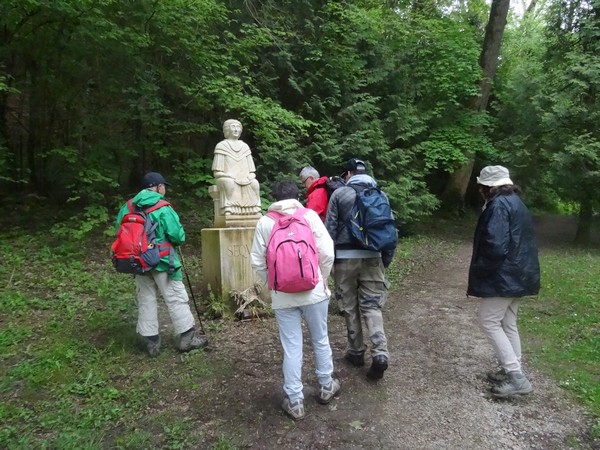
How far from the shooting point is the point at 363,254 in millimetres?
3766

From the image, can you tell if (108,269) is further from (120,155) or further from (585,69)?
(585,69)

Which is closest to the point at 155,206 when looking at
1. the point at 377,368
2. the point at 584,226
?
the point at 377,368

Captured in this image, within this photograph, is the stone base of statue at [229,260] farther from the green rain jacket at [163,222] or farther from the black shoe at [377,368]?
the black shoe at [377,368]

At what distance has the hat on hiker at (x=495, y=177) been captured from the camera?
360cm

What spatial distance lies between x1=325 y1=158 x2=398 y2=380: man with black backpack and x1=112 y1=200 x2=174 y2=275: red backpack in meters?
1.67

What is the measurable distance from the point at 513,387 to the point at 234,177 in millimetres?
4189

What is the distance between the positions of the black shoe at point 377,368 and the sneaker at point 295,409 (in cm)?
76

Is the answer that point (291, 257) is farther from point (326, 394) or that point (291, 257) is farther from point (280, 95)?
point (280, 95)

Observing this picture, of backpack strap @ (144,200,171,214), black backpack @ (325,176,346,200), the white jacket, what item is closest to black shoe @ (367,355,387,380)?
the white jacket

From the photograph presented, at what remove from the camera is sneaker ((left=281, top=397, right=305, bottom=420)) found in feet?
10.5

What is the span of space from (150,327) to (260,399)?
1511 millimetres

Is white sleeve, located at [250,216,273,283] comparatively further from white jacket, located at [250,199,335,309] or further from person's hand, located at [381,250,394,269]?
person's hand, located at [381,250,394,269]

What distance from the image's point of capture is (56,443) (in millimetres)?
2939

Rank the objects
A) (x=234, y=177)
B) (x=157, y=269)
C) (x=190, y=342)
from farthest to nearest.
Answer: (x=234, y=177) < (x=190, y=342) < (x=157, y=269)
